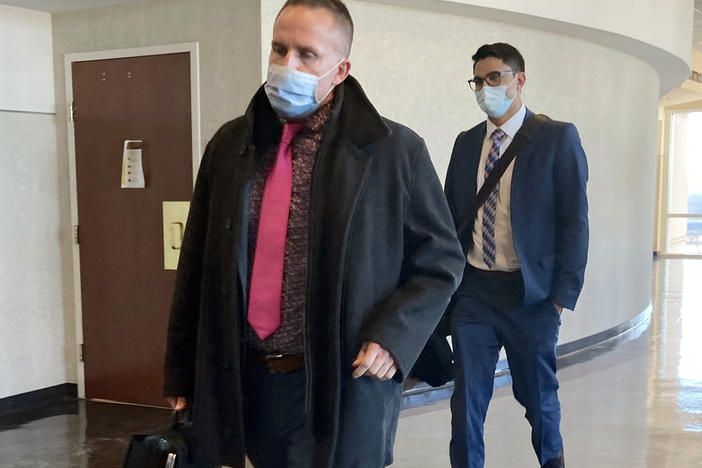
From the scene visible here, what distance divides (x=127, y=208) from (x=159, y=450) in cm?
318

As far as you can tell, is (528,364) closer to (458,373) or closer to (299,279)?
(458,373)

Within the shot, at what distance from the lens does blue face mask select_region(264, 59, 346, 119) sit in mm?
1659

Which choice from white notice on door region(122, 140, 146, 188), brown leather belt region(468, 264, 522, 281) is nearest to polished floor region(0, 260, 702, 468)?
brown leather belt region(468, 264, 522, 281)

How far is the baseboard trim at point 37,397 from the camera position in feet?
15.2

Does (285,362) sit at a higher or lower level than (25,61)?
lower

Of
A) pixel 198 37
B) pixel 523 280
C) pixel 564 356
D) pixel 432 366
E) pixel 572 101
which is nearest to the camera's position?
pixel 432 366

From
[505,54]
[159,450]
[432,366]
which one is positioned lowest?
[159,450]

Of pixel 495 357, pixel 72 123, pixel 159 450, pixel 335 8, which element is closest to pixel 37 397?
pixel 72 123

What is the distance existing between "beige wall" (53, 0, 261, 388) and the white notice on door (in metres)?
0.45

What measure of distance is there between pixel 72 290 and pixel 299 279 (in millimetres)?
3574

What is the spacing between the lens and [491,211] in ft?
10.3

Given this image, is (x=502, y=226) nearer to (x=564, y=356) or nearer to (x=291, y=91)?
(x=291, y=91)

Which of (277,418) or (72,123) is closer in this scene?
(277,418)

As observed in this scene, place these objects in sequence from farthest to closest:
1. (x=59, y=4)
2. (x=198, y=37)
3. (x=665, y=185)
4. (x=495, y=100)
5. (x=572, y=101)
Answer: (x=665, y=185) → (x=572, y=101) → (x=59, y=4) → (x=198, y=37) → (x=495, y=100)
